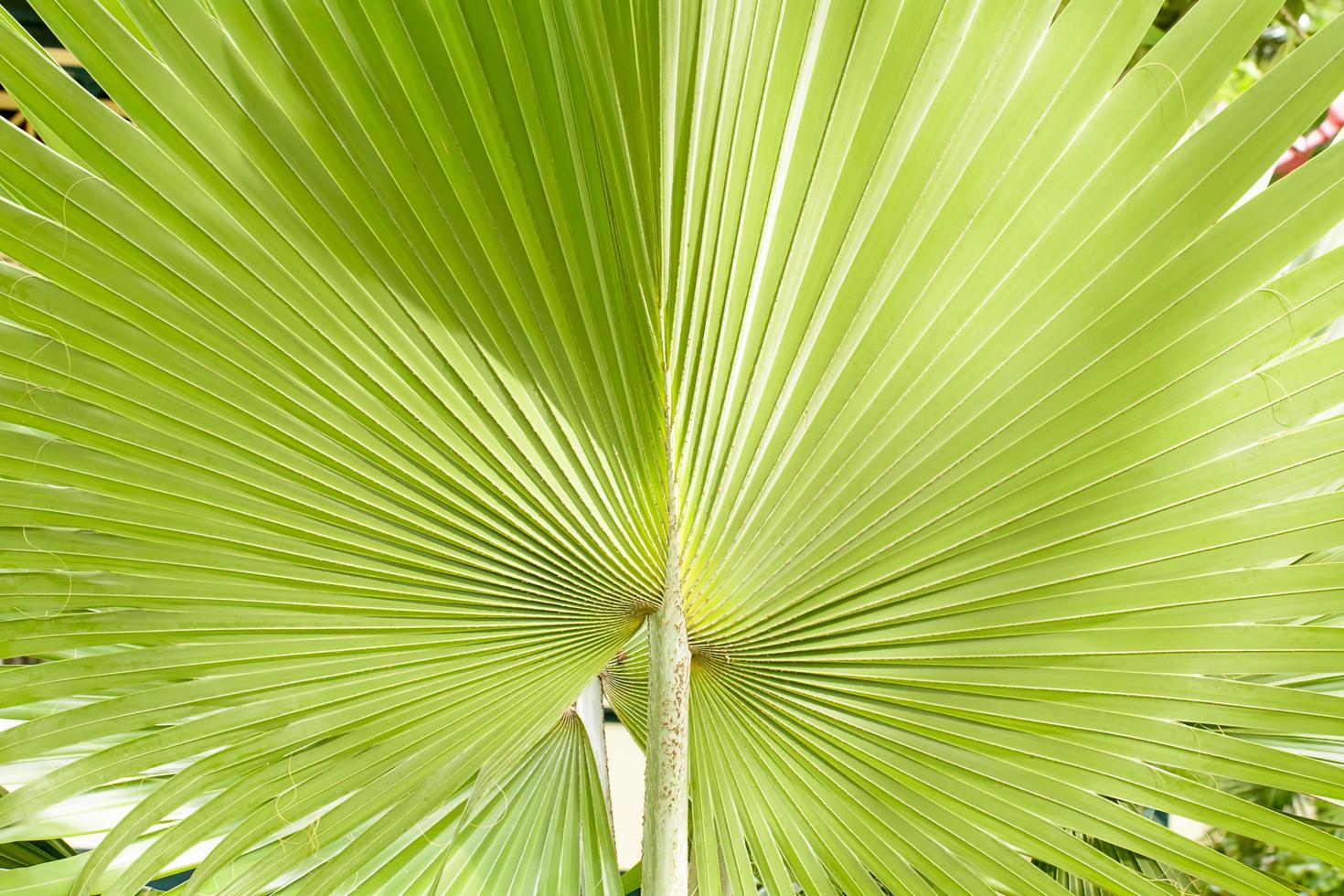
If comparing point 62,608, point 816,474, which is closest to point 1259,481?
point 816,474

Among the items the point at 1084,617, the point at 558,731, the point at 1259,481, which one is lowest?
the point at 558,731

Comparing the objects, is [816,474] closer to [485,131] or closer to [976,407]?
[976,407]

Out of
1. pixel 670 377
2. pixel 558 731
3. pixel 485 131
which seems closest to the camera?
pixel 485 131

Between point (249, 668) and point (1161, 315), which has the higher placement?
point (1161, 315)

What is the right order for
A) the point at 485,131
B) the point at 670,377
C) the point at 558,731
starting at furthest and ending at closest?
the point at 558,731 → the point at 670,377 → the point at 485,131

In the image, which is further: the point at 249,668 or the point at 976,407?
the point at 249,668

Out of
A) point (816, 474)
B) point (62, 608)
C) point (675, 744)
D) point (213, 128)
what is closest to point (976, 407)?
point (816, 474)
